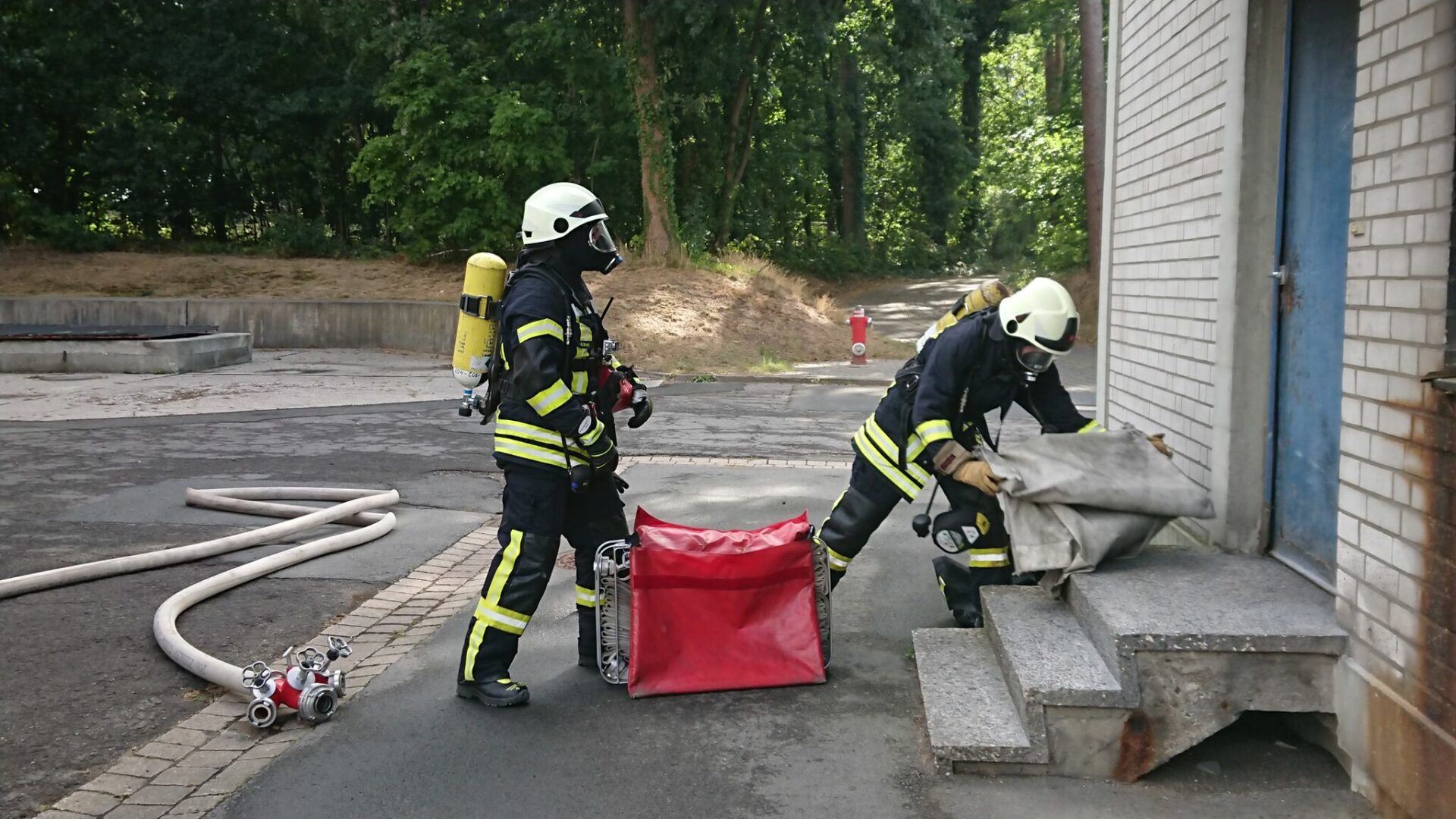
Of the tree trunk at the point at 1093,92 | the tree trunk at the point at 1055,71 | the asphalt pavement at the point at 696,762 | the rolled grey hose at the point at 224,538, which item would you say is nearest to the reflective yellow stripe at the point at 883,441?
the asphalt pavement at the point at 696,762

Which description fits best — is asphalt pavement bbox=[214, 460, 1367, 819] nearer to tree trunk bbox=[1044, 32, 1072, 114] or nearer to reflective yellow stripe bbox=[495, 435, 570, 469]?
reflective yellow stripe bbox=[495, 435, 570, 469]

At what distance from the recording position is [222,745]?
4.23m

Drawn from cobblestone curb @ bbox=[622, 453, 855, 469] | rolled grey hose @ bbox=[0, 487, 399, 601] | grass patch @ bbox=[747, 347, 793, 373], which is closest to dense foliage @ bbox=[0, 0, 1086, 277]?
grass patch @ bbox=[747, 347, 793, 373]

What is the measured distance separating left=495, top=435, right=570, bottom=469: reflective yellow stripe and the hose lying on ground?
1.29 m

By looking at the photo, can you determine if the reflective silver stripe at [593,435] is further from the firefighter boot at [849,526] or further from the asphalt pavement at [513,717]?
the firefighter boot at [849,526]

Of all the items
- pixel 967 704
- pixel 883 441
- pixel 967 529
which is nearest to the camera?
pixel 967 704

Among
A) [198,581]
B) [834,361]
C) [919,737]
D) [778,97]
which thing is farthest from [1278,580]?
[778,97]

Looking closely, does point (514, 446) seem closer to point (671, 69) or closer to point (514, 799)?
point (514, 799)

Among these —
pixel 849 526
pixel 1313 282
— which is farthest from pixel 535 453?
pixel 1313 282

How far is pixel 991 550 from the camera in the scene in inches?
202

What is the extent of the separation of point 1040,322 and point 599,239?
1.68 m

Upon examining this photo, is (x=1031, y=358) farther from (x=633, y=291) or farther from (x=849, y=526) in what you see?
(x=633, y=291)

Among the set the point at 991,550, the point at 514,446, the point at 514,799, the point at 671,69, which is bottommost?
the point at 514,799

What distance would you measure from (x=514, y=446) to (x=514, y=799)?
1317 millimetres
